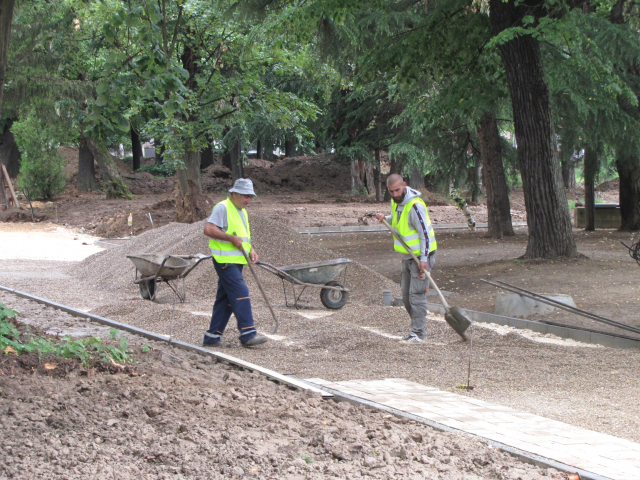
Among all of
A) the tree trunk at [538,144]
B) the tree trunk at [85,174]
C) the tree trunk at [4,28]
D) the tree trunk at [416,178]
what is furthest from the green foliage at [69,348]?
the tree trunk at [85,174]

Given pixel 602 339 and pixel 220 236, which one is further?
pixel 602 339

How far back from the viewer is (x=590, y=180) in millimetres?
19156

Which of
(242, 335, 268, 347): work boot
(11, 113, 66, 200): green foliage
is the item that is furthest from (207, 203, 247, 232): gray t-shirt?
(11, 113, 66, 200): green foliage

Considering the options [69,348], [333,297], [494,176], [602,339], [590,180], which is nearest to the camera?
[69,348]

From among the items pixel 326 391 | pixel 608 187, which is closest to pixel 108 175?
pixel 326 391

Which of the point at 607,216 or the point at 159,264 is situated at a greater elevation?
the point at 159,264

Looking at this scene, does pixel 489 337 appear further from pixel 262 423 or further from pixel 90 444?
pixel 90 444

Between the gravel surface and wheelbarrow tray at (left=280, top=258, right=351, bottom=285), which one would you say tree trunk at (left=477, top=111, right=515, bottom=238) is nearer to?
wheelbarrow tray at (left=280, top=258, right=351, bottom=285)

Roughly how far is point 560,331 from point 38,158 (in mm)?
25345

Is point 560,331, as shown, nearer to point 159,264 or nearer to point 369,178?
point 159,264

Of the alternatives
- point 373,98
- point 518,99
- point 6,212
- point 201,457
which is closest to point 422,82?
point 518,99

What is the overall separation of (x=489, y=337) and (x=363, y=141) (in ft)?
78.2

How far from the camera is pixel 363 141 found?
30.5 meters

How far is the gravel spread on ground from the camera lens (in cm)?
500
